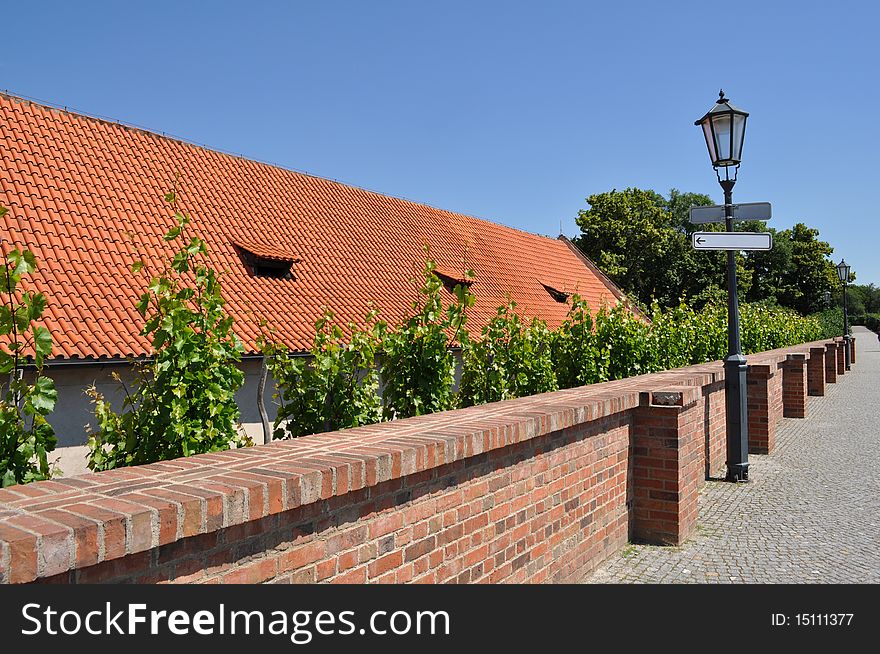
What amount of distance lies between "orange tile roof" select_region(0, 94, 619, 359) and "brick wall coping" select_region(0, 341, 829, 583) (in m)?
7.08

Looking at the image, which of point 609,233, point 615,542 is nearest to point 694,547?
point 615,542

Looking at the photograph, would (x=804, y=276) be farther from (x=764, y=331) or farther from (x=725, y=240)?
(x=725, y=240)

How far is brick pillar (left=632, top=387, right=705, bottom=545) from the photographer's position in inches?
223

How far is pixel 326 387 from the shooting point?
520 centimetres

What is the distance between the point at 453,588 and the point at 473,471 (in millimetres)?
623

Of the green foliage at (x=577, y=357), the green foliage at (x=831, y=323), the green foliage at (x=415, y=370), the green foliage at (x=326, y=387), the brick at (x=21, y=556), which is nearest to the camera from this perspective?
the brick at (x=21, y=556)

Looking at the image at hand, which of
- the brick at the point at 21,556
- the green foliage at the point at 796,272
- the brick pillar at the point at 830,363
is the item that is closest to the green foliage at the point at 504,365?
the brick at the point at 21,556

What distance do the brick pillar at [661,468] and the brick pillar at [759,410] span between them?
186 inches

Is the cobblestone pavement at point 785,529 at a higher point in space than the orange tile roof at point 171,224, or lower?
lower

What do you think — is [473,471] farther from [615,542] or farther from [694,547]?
[694,547]

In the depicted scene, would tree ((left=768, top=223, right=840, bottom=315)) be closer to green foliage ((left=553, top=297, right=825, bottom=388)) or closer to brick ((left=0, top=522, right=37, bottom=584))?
green foliage ((left=553, top=297, right=825, bottom=388))

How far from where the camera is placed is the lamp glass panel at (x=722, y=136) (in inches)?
324

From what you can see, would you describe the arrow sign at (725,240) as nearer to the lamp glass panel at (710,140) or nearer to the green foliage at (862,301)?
the lamp glass panel at (710,140)

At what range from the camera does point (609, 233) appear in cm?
4700
